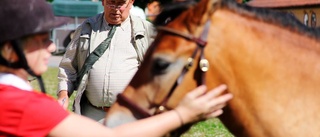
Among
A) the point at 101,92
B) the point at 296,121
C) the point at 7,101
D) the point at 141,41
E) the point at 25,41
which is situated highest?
the point at 25,41

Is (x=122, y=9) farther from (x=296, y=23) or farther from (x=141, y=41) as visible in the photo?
(x=296, y=23)

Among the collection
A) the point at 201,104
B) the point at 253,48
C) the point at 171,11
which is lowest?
the point at 201,104

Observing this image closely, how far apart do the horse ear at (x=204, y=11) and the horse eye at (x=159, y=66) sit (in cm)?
28

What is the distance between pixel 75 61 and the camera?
5.29 m

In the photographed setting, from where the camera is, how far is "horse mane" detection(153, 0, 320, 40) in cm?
331

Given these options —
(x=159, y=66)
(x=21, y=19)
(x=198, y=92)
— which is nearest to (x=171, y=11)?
(x=159, y=66)

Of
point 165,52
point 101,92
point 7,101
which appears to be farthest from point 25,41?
point 101,92

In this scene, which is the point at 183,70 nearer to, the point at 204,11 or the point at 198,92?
the point at 198,92

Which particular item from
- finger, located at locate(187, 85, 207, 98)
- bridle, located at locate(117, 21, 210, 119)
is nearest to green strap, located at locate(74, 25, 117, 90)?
bridle, located at locate(117, 21, 210, 119)

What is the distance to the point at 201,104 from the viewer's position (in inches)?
115

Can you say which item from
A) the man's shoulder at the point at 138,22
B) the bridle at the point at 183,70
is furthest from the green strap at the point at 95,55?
the bridle at the point at 183,70

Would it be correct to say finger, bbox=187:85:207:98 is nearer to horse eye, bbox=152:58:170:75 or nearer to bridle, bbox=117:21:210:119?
bridle, bbox=117:21:210:119

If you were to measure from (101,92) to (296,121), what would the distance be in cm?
224

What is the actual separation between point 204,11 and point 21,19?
3.27ft
